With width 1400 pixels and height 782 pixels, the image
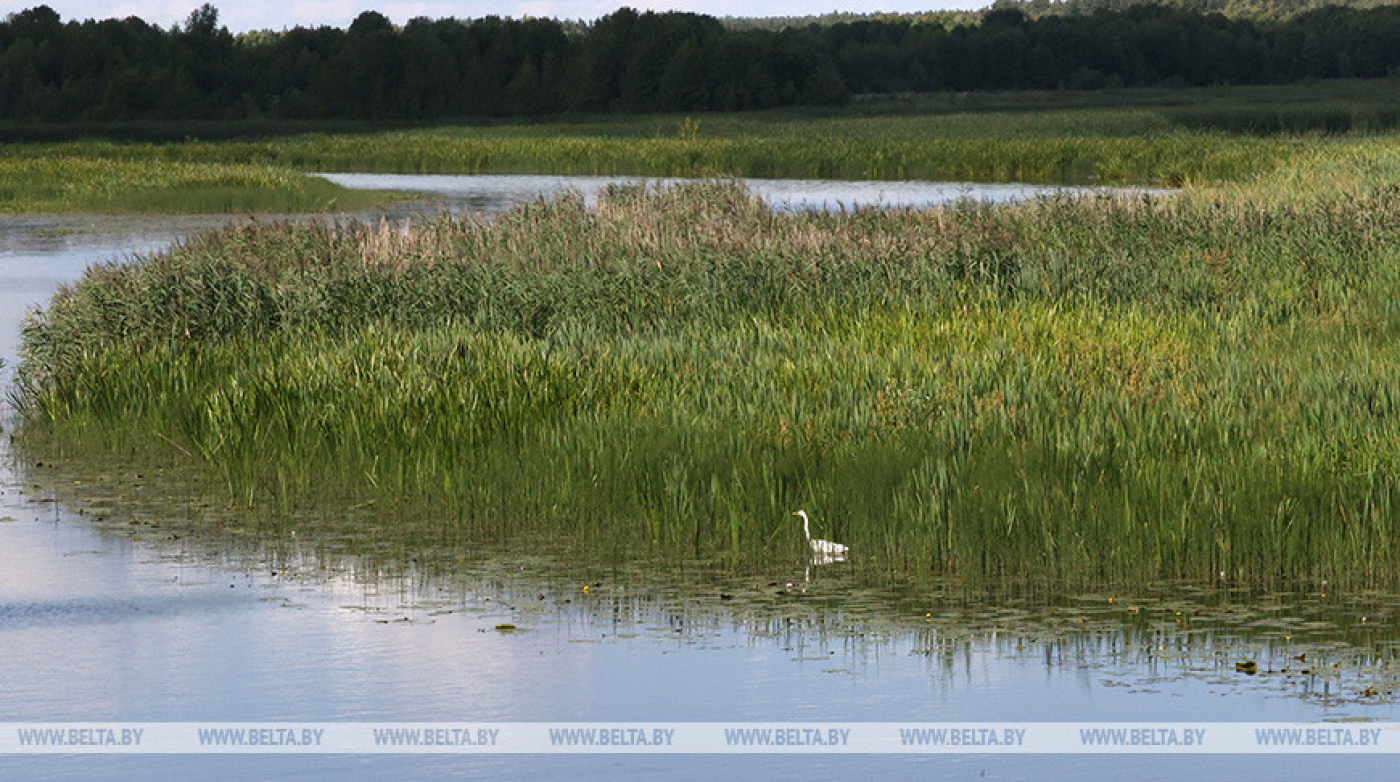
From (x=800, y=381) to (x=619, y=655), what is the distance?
5.44 metres

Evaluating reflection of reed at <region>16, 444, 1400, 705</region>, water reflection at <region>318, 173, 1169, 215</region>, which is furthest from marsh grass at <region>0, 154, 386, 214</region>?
reflection of reed at <region>16, 444, 1400, 705</region>

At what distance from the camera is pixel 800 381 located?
43.6 ft

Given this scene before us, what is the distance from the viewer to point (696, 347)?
48.8 feet

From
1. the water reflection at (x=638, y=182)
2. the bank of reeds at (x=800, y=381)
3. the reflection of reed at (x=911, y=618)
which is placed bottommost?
the water reflection at (x=638, y=182)

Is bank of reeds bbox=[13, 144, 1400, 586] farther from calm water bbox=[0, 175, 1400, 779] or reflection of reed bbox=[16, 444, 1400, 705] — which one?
calm water bbox=[0, 175, 1400, 779]

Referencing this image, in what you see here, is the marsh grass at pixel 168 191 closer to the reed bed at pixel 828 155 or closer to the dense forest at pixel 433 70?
the reed bed at pixel 828 155

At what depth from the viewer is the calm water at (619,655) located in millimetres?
6688

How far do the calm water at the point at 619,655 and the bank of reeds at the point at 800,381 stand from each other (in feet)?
2.31

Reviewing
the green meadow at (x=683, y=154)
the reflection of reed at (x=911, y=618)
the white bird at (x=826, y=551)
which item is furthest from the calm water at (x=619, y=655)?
the green meadow at (x=683, y=154)

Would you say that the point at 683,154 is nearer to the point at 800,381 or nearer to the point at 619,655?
the point at 800,381

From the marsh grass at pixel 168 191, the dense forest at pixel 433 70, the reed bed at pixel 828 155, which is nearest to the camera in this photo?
the marsh grass at pixel 168 191

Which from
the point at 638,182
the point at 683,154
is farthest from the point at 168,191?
the point at 683,154

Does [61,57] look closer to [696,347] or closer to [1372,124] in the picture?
[1372,124]

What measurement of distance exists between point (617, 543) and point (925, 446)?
6.74 ft
